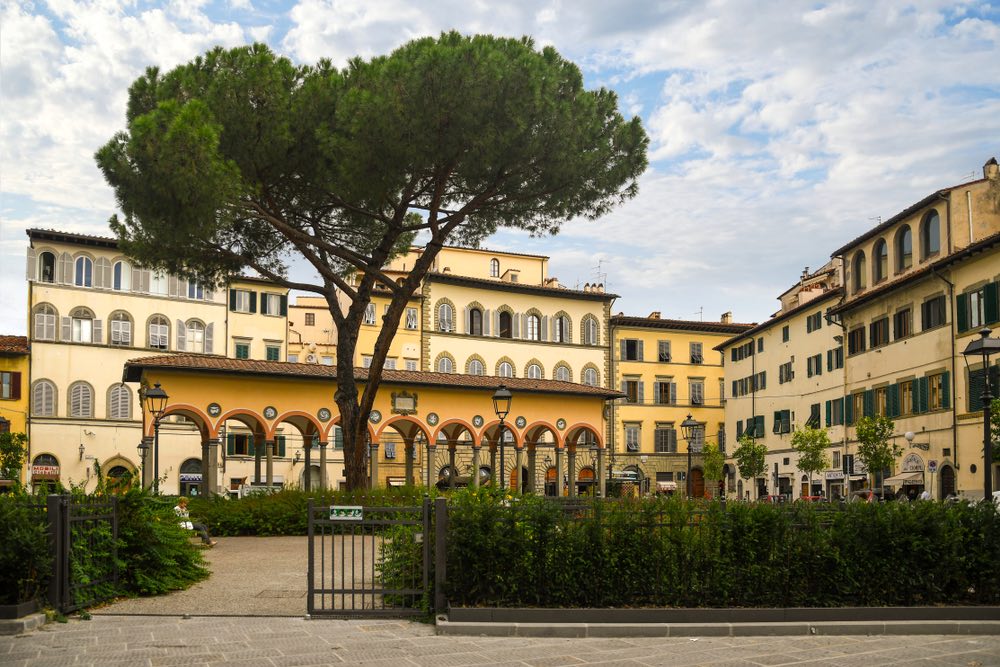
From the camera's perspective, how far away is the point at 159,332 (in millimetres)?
56250

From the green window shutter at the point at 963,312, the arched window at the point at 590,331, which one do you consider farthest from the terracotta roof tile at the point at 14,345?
the green window shutter at the point at 963,312

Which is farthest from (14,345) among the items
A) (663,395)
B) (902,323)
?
(663,395)

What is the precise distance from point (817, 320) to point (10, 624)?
46.4 meters

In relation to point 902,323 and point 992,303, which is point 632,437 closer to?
point 902,323

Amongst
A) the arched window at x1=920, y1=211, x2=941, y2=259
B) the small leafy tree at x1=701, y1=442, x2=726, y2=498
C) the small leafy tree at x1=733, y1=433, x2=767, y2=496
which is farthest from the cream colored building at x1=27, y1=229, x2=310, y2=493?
the arched window at x1=920, y1=211, x2=941, y2=259

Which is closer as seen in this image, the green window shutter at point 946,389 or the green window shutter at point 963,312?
the green window shutter at point 963,312

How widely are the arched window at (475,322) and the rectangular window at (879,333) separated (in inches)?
1045

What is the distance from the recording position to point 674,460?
72438 mm

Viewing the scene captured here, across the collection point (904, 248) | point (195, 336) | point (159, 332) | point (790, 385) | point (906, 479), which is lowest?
point (906, 479)

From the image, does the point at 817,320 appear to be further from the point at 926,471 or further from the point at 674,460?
the point at 674,460

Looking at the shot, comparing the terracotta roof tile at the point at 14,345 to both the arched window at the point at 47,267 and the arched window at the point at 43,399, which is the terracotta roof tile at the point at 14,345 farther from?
the arched window at the point at 47,267

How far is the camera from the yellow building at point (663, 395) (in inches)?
2813

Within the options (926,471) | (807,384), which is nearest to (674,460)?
(807,384)

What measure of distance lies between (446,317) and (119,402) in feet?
63.3
